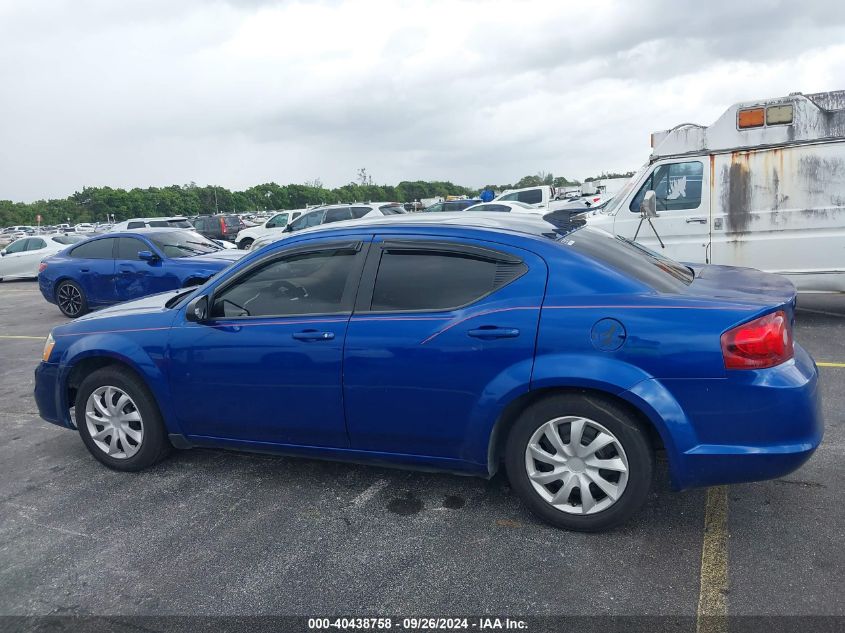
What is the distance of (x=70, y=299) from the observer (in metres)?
11.4

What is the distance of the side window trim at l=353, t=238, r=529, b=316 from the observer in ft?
11.4

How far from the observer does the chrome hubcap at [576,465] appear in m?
3.21

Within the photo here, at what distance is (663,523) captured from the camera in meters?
3.41

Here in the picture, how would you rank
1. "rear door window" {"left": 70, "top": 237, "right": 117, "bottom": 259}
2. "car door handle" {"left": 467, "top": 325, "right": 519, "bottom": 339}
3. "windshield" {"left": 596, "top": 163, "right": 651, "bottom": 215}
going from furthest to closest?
"rear door window" {"left": 70, "top": 237, "right": 117, "bottom": 259}
"windshield" {"left": 596, "top": 163, "right": 651, "bottom": 215}
"car door handle" {"left": 467, "top": 325, "right": 519, "bottom": 339}

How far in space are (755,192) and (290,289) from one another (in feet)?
20.9

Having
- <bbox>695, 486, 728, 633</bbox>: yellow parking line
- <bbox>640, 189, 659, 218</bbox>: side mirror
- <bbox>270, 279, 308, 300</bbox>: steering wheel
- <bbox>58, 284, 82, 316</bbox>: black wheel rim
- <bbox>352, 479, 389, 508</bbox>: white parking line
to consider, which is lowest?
<bbox>695, 486, 728, 633</bbox>: yellow parking line

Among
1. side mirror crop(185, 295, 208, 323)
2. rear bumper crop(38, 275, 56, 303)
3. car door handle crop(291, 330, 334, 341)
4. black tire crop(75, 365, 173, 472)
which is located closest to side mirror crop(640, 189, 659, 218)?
car door handle crop(291, 330, 334, 341)

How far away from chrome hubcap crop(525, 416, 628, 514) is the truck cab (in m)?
4.85

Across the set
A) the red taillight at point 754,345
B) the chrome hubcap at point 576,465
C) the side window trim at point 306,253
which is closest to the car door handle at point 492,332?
the chrome hubcap at point 576,465

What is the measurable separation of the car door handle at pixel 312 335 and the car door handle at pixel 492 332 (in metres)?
0.79

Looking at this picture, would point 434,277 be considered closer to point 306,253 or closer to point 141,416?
point 306,253

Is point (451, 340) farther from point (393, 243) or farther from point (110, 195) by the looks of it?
point (110, 195)

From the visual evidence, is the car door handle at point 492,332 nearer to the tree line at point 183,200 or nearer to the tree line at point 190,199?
the tree line at point 190,199

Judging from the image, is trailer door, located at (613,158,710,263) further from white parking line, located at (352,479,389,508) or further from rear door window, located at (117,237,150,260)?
rear door window, located at (117,237,150,260)
